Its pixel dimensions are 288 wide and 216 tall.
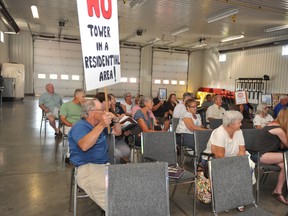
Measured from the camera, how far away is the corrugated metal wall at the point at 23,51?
654 inches

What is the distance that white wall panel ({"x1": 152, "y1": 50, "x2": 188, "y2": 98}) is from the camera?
19703 millimetres

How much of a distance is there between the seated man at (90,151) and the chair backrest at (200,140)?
49.5 inches

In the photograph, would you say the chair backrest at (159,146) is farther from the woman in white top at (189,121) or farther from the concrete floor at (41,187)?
the woman in white top at (189,121)

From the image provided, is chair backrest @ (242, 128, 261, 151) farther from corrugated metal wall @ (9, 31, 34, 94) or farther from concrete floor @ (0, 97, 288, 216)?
corrugated metal wall @ (9, 31, 34, 94)

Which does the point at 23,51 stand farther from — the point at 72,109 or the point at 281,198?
the point at 281,198

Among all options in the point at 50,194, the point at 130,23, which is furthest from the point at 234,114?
the point at 130,23

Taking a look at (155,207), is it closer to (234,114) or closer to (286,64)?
(234,114)

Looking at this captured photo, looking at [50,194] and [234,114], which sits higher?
[234,114]

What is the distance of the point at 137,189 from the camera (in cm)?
176

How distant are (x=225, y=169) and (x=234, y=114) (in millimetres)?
1056

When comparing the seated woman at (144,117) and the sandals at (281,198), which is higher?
the seated woman at (144,117)

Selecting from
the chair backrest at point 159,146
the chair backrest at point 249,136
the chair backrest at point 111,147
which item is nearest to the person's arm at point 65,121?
the chair backrest at point 111,147

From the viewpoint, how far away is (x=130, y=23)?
12.8m

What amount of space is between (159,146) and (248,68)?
14.3m
